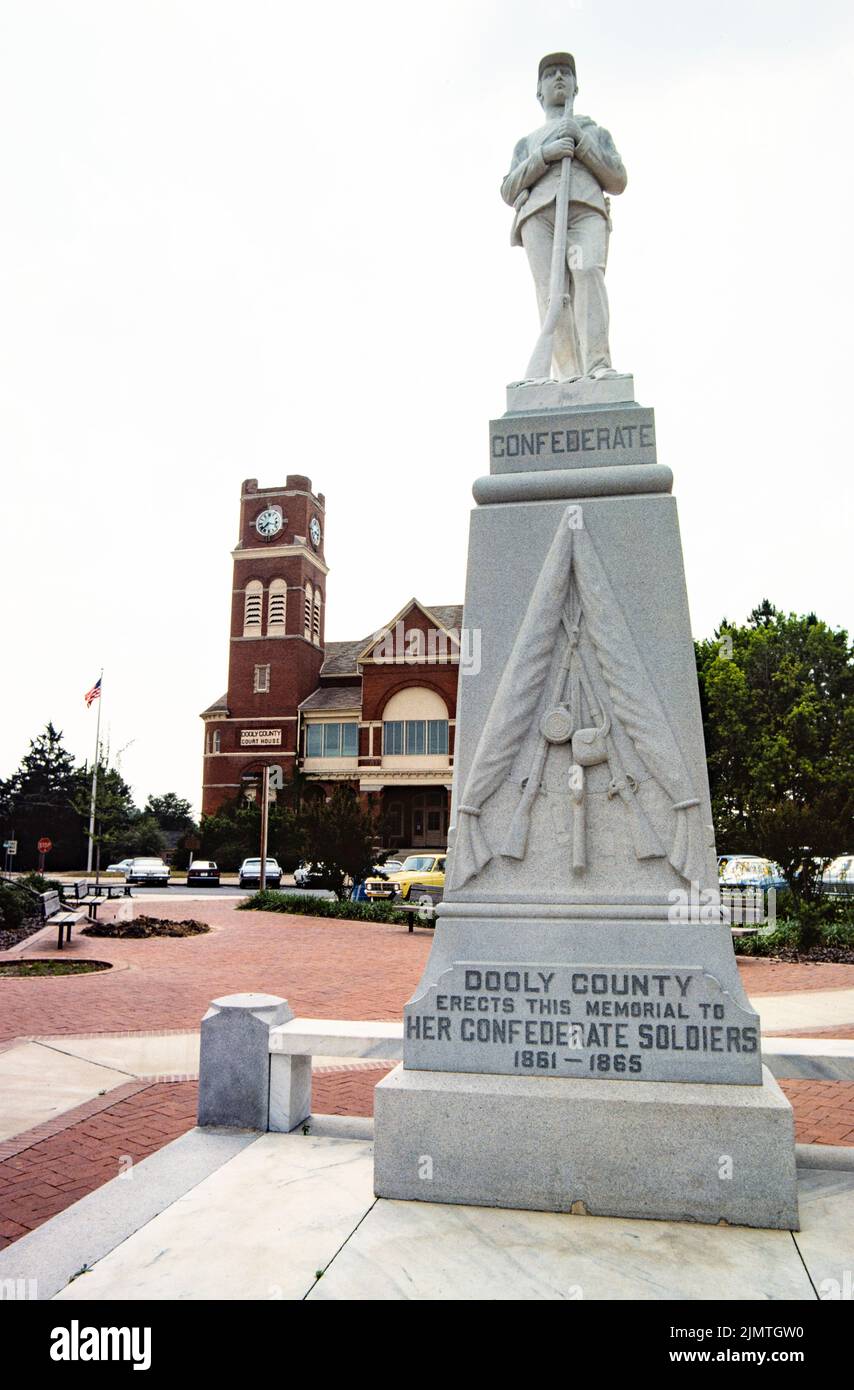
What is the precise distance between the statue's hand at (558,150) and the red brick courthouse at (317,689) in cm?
3734

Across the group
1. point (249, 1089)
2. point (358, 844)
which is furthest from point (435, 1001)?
point (358, 844)

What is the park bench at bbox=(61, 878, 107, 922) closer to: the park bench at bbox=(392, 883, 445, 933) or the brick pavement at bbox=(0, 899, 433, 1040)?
the brick pavement at bbox=(0, 899, 433, 1040)

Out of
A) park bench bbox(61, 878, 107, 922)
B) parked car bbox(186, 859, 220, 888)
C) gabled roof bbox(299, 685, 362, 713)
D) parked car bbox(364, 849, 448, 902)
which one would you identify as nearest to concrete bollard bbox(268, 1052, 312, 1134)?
park bench bbox(61, 878, 107, 922)

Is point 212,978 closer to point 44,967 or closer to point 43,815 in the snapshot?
point 44,967

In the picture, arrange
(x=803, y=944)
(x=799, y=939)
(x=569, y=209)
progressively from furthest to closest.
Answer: (x=799, y=939), (x=803, y=944), (x=569, y=209)

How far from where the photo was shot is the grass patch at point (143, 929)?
651 inches

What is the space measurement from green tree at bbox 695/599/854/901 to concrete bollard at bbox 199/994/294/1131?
18.4 meters

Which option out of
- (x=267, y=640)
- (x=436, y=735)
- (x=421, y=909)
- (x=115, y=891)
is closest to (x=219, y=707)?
(x=267, y=640)

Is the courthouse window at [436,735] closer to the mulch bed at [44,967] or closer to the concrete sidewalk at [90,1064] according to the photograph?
the mulch bed at [44,967]

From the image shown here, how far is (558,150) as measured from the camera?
478cm

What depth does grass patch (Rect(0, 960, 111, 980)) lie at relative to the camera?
11.6 metres

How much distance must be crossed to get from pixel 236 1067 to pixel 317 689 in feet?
156

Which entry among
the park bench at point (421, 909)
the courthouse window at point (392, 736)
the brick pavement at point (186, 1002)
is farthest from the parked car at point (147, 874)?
the park bench at point (421, 909)
